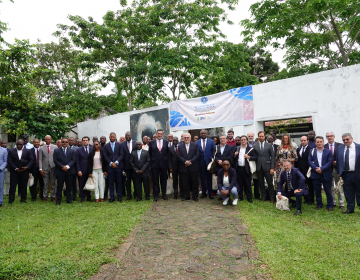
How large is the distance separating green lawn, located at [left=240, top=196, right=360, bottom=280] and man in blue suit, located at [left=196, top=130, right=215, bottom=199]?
67.2 inches

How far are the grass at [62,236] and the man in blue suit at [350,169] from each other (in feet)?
14.8

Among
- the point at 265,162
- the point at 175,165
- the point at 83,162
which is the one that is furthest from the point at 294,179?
the point at 83,162

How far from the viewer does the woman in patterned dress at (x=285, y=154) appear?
6758mm

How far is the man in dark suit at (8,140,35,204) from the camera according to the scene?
307 inches

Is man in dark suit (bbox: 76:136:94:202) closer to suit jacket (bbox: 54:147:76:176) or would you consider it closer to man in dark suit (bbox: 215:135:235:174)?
suit jacket (bbox: 54:147:76:176)

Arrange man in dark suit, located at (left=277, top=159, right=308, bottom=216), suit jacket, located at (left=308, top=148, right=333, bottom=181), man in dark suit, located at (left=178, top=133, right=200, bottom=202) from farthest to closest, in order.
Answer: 1. man in dark suit, located at (left=178, top=133, right=200, bottom=202)
2. man in dark suit, located at (left=277, top=159, right=308, bottom=216)
3. suit jacket, located at (left=308, top=148, right=333, bottom=181)

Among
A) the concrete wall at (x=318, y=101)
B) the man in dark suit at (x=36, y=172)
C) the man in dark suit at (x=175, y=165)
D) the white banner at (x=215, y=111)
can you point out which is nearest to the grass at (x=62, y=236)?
the man in dark suit at (x=36, y=172)

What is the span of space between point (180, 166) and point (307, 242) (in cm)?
397

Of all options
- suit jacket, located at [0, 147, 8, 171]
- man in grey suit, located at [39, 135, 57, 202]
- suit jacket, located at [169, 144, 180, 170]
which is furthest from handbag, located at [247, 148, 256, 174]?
suit jacket, located at [0, 147, 8, 171]

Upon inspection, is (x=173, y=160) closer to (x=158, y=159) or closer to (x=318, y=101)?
(x=158, y=159)

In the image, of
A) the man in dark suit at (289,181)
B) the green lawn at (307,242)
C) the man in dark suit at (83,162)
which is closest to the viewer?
the green lawn at (307,242)

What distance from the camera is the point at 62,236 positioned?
468 centimetres

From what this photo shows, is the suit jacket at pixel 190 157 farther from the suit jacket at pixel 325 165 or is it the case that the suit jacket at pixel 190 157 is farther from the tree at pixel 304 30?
the tree at pixel 304 30

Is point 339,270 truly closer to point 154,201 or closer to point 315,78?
point 154,201
